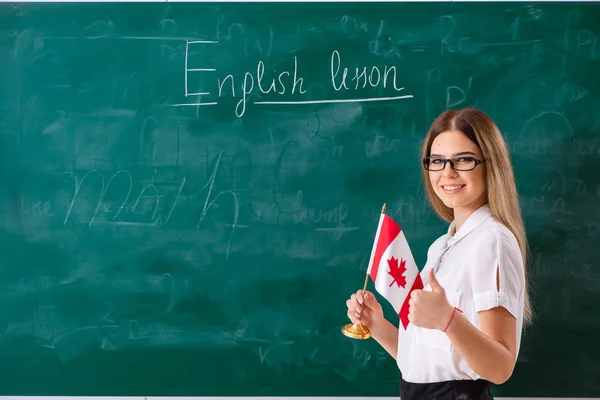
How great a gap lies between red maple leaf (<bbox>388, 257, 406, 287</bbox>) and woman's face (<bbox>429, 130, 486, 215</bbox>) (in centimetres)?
22

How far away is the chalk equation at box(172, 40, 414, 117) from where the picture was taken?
7.97 feet

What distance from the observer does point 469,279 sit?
4.77ft

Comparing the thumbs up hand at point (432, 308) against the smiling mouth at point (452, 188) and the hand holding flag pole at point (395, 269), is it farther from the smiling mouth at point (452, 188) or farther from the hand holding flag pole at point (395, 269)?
the smiling mouth at point (452, 188)

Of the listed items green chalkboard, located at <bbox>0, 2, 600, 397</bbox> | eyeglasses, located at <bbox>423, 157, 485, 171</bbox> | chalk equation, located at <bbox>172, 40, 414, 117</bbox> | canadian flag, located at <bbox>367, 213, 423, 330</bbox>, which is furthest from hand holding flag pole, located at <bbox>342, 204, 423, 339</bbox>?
chalk equation, located at <bbox>172, 40, 414, 117</bbox>

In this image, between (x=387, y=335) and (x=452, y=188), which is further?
(x=387, y=335)

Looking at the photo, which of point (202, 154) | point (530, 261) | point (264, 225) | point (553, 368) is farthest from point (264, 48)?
point (553, 368)

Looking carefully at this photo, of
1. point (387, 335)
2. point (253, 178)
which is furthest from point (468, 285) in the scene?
point (253, 178)

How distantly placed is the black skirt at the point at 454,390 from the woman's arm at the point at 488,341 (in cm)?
13

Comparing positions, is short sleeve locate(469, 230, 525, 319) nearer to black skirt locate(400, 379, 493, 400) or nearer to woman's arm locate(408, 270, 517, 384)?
woman's arm locate(408, 270, 517, 384)

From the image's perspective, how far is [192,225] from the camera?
2461 millimetres

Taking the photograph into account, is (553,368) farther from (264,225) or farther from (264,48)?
(264,48)

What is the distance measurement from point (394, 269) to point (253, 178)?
105cm

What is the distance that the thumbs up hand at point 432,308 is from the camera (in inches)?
51.8

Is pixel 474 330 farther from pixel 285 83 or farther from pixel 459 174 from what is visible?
pixel 285 83
